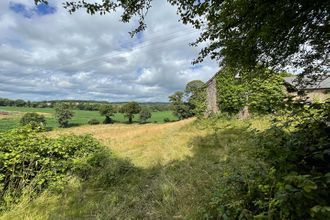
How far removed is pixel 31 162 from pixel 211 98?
1601cm

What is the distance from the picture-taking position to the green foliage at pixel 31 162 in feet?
17.9

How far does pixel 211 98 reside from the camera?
2030 cm

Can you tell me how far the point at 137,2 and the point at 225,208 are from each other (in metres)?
2.95

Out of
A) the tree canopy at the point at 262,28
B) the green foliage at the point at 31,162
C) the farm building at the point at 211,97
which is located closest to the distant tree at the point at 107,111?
the farm building at the point at 211,97

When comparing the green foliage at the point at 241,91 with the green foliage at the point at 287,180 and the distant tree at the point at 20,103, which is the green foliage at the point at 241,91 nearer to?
the green foliage at the point at 287,180

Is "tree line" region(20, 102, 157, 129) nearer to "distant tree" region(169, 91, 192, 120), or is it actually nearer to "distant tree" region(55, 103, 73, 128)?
"distant tree" region(55, 103, 73, 128)

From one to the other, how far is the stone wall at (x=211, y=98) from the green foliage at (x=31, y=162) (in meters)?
13.8

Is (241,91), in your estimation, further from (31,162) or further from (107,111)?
(107,111)

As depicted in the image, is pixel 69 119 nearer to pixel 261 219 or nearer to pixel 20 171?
pixel 20 171

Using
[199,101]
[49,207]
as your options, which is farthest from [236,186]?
[199,101]

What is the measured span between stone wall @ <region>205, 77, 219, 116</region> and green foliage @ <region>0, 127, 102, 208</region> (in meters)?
13.8

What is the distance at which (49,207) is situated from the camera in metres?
5.18

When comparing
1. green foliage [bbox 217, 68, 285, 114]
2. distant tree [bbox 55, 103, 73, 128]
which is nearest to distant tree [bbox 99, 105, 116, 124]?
distant tree [bbox 55, 103, 73, 128]

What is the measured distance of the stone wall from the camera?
19.6 metres
